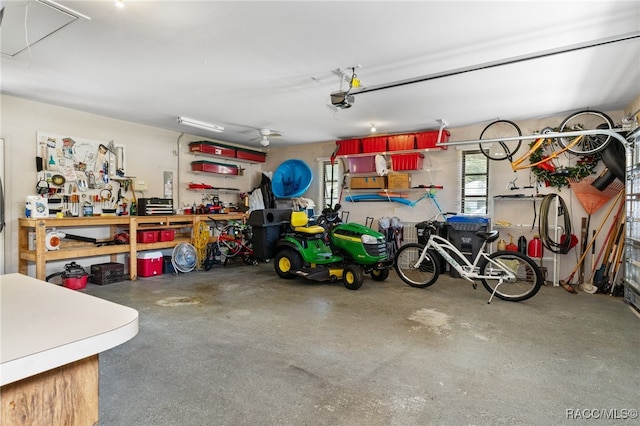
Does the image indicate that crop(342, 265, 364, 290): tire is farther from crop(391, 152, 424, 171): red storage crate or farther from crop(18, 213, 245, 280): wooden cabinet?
crop(18, 213, 245, 280): wooden cabinet

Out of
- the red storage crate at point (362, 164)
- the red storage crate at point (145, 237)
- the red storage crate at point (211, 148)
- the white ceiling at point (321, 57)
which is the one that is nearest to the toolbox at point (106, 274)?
the red storage crate at point (145, 237)

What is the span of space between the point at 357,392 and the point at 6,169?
558 cm

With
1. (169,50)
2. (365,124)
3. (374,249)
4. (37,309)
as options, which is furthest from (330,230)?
(37,309)

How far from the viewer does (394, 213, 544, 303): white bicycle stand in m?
4.21

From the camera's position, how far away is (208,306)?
4082 millimetres

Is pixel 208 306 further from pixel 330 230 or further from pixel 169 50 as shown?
pixel 169 50

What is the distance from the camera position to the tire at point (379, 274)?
538 centimetres

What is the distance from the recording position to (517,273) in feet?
13.9

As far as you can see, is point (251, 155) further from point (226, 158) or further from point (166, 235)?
point (166, 235)

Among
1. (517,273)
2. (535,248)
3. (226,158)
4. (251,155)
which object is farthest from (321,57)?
(251,155)

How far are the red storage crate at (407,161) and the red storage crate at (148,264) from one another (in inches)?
188

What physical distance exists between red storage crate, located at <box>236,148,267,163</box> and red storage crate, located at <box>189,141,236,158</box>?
0.86 ft

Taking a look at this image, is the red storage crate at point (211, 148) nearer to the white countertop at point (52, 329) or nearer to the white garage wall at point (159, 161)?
the white garage wall at point (159, 161)

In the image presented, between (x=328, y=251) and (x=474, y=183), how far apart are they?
10.2 ft
